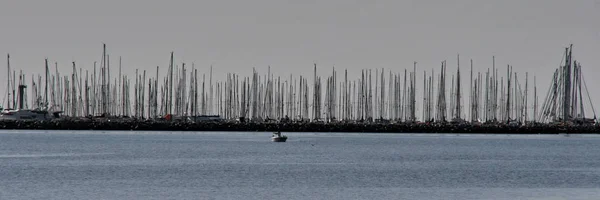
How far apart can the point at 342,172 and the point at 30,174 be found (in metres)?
19.3

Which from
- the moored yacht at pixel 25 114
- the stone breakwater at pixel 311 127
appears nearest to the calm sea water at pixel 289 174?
the stone breakwater at pixel 311 127

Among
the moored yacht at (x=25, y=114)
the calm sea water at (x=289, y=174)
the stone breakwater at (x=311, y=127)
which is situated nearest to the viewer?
the calm sea water at (x=289, y=174)

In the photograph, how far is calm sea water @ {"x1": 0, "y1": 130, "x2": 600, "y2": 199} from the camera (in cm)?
6769

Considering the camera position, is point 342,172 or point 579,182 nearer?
point 579,182

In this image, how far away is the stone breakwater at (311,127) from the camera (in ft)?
584

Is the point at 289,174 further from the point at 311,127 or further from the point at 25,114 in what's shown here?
the point at 25,114

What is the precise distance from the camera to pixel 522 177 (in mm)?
82438

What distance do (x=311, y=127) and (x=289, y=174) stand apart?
3928 inches

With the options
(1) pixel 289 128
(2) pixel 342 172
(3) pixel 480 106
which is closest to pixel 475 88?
(3) pixel 480 106

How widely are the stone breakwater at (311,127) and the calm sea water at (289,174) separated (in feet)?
168

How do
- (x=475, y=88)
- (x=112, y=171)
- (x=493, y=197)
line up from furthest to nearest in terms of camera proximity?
(x=475, y=88) < (x=112, y=171) < (x=493, y=197)

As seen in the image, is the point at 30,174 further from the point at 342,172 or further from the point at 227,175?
the point at 342,172

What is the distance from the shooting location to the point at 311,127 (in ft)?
602

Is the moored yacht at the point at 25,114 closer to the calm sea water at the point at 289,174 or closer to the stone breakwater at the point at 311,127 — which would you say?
the stone breakwater at the point at 311,127
